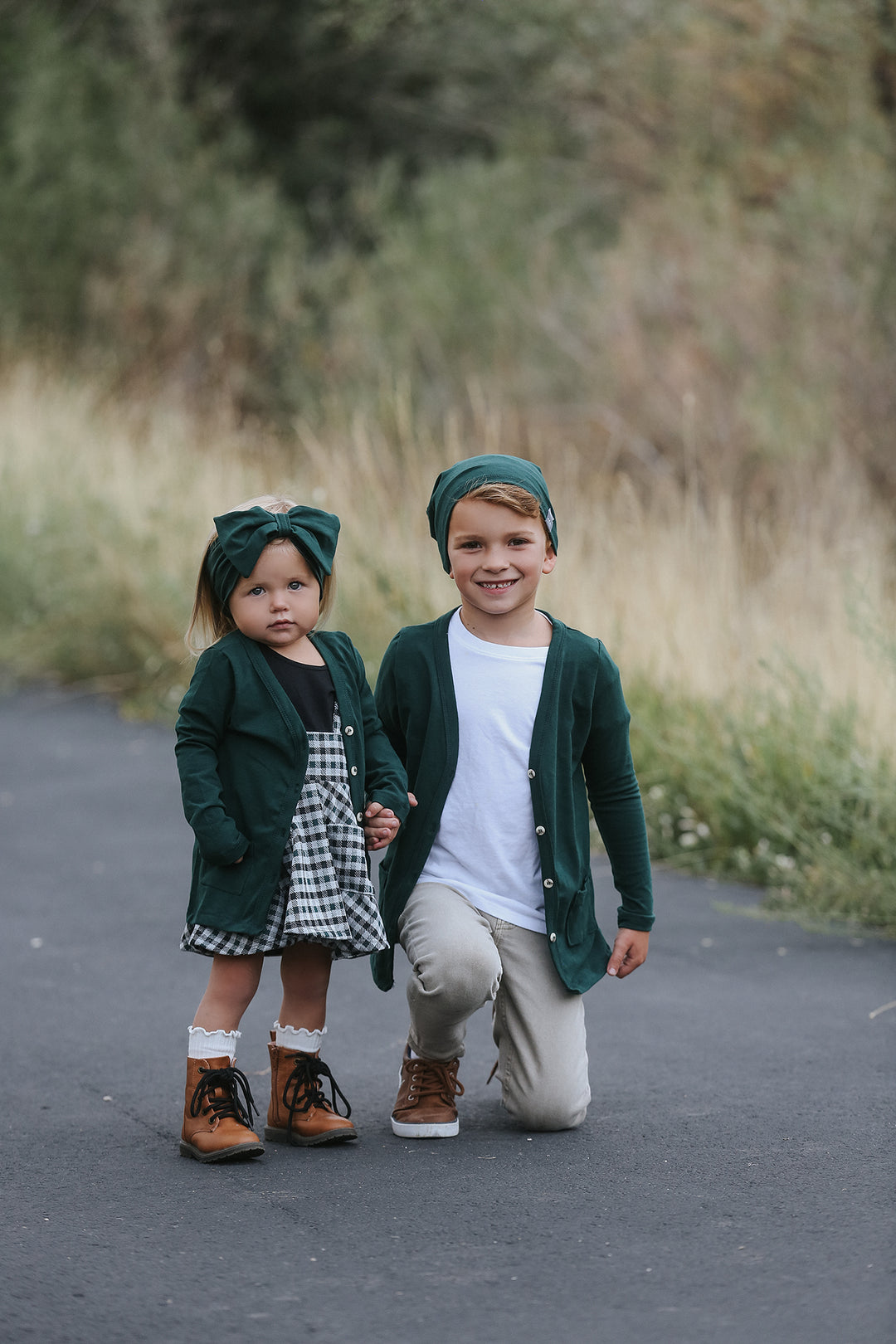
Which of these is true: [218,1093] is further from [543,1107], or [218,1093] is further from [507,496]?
[507,496]

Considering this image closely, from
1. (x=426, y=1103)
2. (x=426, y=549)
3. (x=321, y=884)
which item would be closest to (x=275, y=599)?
(x=321, y=884)

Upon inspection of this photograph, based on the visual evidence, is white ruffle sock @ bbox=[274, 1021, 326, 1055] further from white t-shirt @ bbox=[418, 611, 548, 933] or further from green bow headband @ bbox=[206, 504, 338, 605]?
green bow headband @ bbox=[206, 504, 338, 605]

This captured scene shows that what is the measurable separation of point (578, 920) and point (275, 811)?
2.24 ft

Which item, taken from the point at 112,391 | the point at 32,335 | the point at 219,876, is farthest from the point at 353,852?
the point at 32,335

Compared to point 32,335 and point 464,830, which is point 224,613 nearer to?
point 464,830

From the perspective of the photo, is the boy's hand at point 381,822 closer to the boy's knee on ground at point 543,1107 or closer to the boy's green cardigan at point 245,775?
the boy's green cardigan at point 245,775

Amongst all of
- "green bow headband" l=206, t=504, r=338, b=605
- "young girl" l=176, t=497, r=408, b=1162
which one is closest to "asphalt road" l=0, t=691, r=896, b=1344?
"young girl" l=176, t=497, r=408, b=1162

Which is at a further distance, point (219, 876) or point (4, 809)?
point (4, 809)

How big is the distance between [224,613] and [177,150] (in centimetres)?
1680

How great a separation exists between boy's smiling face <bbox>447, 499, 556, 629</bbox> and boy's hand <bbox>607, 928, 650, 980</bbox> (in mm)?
706

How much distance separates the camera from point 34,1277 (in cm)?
277

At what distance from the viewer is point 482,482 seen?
3.46 metres

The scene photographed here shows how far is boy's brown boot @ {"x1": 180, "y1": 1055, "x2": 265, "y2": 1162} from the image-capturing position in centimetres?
330

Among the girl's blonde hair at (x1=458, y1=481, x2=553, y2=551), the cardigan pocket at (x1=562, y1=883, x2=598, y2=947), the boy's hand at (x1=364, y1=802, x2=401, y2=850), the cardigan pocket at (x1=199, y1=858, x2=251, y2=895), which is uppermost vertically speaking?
the girl's blonde hair at (x1=458, y1=481, x2=553, y2=551)
